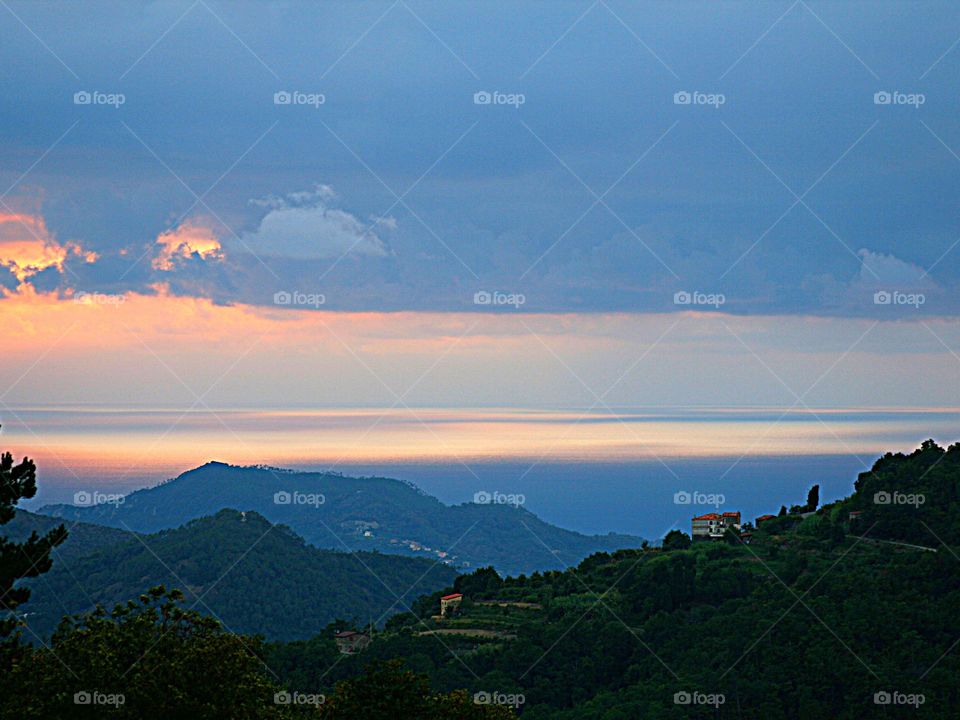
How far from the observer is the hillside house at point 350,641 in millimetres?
73938

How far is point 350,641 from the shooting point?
77.2 m

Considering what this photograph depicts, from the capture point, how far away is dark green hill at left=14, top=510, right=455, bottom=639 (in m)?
122

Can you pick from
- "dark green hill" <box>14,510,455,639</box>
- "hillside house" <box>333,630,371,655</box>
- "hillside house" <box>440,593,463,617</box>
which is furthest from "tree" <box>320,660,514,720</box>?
"dark green hill" <box>14,510,455,639</box>

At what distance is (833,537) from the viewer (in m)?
75.2

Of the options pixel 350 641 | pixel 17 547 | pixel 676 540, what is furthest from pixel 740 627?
pixel 17 547

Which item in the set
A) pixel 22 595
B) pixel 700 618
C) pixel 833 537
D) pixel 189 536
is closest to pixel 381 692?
pixel 22 595

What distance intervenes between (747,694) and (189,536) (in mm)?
108323

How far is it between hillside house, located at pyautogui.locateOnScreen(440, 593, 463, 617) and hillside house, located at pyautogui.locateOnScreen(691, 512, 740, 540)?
19.9 meters

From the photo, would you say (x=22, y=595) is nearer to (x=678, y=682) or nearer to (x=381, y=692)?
(x=381, y=692)

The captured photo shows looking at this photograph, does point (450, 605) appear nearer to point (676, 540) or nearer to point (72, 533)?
point (676, 540)

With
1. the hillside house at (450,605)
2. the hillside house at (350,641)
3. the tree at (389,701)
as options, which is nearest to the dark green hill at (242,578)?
the hillside house at (350,641)

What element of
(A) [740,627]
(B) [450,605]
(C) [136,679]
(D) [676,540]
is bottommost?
(C) [136,679]

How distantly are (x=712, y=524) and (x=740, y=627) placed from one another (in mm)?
29516

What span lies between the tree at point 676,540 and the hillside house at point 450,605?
652 inches
